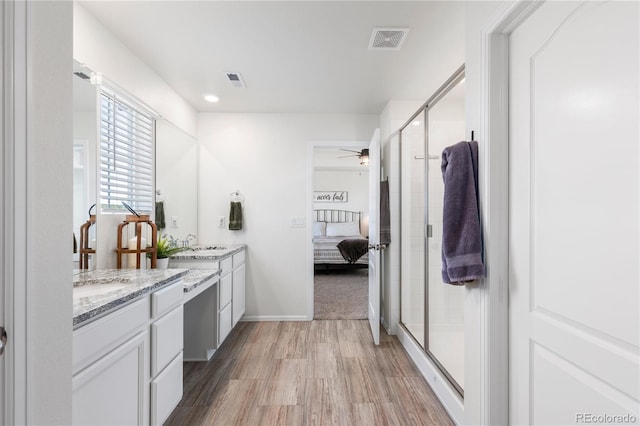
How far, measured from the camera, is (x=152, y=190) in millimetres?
2635

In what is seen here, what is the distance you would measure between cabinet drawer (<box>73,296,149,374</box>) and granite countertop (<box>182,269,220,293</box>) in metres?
0.59

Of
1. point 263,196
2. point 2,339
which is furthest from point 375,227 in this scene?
point 2,339

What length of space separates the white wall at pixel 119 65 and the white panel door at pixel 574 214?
2.23m

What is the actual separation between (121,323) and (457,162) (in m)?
1.57

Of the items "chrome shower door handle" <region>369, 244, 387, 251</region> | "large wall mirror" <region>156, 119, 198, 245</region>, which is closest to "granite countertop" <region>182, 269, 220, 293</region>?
"large wall mirror" <region>156, 119, 198, 245</region>

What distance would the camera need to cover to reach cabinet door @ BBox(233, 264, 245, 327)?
3.06 m

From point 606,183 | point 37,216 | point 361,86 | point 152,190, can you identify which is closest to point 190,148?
point 152,190

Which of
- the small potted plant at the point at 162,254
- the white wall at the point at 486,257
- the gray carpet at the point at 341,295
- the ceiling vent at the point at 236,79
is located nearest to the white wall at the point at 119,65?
the ceiling vent at the point at 236,79

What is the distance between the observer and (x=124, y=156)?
2.22 meters

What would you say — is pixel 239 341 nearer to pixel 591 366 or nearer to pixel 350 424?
pixel 350 424

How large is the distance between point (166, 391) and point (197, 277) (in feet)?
2.67

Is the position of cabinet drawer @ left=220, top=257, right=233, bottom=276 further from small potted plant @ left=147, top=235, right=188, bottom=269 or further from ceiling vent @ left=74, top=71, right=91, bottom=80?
ceiling vent @ left=74, top=71, right=91, bottom=80

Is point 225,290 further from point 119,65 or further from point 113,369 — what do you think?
point 119,65

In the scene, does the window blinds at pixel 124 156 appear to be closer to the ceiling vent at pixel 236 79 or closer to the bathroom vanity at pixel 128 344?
the bathroom vanity at pixel 128 344
